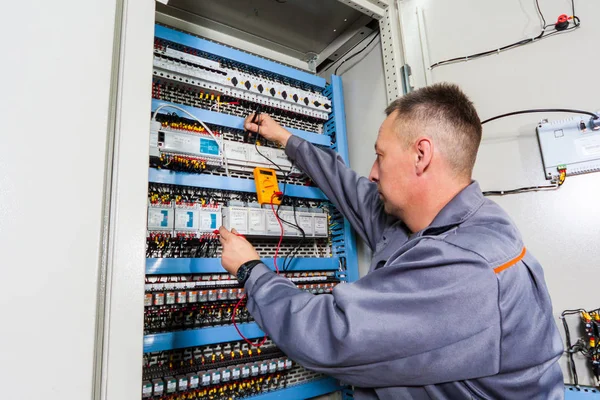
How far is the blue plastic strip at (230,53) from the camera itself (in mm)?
1246

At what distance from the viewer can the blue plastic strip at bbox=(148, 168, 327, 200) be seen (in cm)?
115

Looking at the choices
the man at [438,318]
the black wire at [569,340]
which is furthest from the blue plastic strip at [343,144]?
the black wire at [569,340]

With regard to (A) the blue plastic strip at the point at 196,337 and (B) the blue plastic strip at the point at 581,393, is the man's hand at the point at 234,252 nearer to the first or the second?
(A) the blue plastic strip at the point at 196,337

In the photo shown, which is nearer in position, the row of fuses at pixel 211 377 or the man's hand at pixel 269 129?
the row of fuses at pixel 211 377

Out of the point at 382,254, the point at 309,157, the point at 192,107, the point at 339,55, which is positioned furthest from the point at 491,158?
the point at 192,107

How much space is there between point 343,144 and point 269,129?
396mm

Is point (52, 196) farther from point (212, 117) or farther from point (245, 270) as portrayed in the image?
point (212, 117)

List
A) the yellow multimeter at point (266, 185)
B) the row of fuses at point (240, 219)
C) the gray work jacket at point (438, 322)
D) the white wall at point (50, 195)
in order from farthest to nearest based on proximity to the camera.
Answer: the yellow multimeter at point (266, 185) → the row of fuses at point (240, 219) → the gray work jacket at point (438, 322) → the white wall at point (50, 195)

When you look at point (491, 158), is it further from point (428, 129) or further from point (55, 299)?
point (55, 299)

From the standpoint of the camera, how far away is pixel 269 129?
145 cm

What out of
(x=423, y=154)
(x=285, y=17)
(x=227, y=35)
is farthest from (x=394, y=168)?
(x=227, y=35)

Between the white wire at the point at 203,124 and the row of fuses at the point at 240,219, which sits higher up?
the white wire at the point at 203,124

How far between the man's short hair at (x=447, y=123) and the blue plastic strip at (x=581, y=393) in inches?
29.3

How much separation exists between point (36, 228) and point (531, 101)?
4.96 ft
